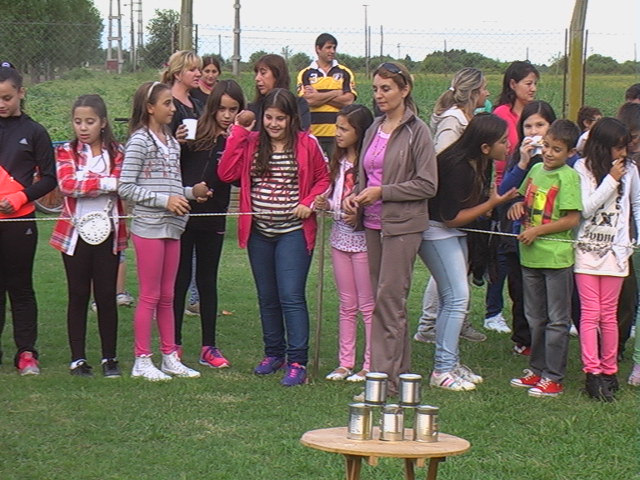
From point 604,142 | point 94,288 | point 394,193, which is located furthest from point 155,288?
point 604,142

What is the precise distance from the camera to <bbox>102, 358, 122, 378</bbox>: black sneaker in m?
6.94

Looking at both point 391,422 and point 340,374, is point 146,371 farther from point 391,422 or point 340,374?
point 391,422

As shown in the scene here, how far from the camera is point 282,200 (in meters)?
6.93

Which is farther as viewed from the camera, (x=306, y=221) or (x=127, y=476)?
(x=306, y=221)

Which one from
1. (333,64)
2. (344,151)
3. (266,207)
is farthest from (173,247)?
(333,64)

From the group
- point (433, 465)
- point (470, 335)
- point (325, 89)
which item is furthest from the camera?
point (325, 89)

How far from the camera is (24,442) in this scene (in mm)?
5598

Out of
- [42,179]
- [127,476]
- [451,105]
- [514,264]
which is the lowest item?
[127,476]

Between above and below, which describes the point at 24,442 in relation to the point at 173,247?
below

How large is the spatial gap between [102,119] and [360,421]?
337 cm

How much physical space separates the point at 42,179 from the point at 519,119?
3.13 meters

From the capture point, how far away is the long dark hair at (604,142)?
6512mm

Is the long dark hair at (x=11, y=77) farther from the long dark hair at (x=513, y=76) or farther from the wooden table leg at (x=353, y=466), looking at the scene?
the wooden table leg at (x=353, y=466)

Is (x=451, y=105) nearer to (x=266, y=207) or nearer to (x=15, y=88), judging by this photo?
(x=266, y=207)
